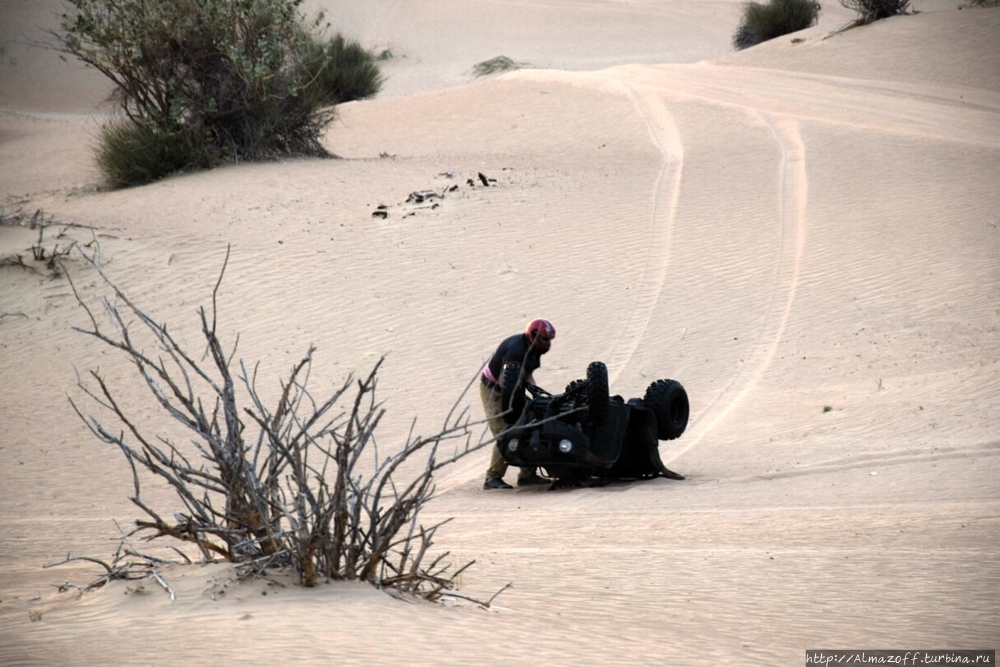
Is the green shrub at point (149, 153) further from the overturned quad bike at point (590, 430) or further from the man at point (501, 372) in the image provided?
the overturned quad bike at point (590, 430)

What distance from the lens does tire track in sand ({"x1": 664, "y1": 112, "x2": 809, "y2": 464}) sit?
10758mm

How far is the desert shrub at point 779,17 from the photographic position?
36594 mm

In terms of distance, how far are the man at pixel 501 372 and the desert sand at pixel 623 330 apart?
195 millimetres

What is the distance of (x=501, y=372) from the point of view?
8406 millimetres

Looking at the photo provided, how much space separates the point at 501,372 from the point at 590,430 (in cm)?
88

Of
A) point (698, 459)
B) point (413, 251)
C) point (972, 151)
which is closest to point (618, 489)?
point (698, 459)

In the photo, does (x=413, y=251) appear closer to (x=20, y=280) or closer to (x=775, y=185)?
(x=20, y=280)

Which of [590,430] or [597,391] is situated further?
[590,430]

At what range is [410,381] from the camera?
466 inches

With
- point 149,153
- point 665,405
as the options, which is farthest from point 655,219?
point 149,153

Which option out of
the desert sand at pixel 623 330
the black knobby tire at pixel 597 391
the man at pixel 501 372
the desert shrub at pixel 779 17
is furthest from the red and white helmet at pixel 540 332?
the desert shrub at pixel 779 17

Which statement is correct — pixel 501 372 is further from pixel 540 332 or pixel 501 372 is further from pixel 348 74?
pixel 348 74

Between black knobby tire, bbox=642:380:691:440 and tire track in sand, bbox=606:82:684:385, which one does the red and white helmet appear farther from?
tire track in sand, bbox=606:82:684:385

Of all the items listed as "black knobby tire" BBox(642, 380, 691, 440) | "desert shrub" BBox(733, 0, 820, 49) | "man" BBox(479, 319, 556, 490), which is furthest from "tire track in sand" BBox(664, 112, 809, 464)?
"desert shrub" BBox(733, 0, 820, 49)
